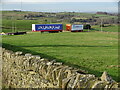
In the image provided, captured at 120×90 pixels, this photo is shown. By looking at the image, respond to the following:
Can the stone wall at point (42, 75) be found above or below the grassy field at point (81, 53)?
above

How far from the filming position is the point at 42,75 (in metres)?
7.07

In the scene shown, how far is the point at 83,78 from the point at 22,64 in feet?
13.6

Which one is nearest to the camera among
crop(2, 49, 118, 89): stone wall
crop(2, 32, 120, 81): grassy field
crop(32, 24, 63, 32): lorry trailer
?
crop(2, 49, 118, 89): stone wall

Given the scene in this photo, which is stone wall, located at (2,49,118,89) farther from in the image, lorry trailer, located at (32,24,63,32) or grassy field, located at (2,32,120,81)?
lorry trailer, located at (32,24,63,32)

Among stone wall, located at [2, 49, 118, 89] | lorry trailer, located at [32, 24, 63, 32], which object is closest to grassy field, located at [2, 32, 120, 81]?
stone wall, located at [2, 49, 118, 89]

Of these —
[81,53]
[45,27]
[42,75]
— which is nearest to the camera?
[42,75]

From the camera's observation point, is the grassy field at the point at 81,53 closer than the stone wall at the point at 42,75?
No

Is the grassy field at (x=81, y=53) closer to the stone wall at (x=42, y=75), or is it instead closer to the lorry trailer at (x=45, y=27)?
the stone wall at (x=42, y=75)

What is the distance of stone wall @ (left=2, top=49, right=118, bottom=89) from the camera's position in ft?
16.1

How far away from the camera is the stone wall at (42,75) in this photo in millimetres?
4898

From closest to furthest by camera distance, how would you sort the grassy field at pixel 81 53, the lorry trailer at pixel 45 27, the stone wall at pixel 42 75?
the stone wall at pixel 42 75 < the grassy field at pixel 81 53 < the lorry trailer at pixel 45 27

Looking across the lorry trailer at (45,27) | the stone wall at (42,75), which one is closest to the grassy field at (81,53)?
the stone wall at (42,75)

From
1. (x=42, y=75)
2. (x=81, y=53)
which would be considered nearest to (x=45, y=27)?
(x=81, y=53)

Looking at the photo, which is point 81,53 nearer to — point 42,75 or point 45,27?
point 42,75
